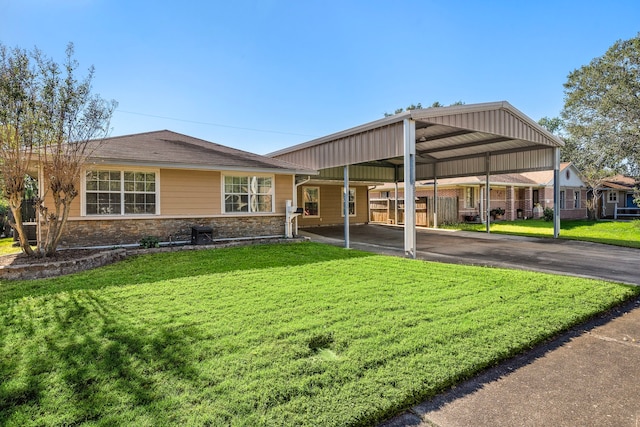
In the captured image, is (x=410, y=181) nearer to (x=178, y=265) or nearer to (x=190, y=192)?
(x=178, y=265)

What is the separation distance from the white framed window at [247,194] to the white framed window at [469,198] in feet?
52.5

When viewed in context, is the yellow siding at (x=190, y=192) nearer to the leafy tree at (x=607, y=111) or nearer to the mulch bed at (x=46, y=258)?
the mulch bed at (x=46, y=258)

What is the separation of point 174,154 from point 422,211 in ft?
47.3

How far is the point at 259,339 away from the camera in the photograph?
12.0 feet

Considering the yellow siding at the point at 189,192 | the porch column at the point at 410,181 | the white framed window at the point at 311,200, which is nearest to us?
the porch column at the point at 410,181

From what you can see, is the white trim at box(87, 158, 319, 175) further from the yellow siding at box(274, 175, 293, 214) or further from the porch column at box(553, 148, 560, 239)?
the porch column at box(553, 148, 560, 239)

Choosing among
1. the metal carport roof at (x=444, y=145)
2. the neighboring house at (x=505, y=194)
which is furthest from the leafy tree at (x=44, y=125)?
the neighboring house at (x=505, y=194)

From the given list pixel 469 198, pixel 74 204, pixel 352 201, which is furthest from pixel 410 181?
pixel 469 198

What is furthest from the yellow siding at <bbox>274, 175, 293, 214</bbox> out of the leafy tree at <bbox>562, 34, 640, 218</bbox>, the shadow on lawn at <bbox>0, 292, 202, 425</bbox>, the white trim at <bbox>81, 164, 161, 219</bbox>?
the leafy tree at <bbox>562, 34, 640, 218</bbox>

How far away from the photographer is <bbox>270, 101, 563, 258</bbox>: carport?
30.6ft

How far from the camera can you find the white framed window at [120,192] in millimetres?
9258

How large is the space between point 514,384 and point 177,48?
56.0ft

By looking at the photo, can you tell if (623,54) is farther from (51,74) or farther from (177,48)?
(51,74)

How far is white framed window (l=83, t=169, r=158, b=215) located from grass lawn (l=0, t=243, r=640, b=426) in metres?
3.32
